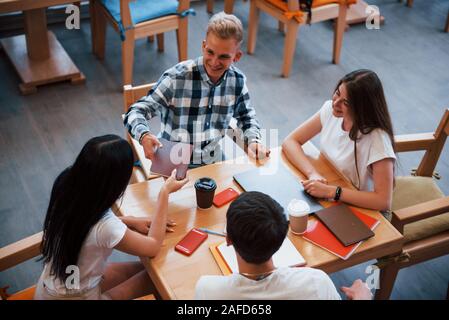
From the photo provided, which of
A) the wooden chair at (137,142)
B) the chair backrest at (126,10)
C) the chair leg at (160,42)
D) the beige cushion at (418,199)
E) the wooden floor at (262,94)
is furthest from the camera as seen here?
the chair leg at (160,42)

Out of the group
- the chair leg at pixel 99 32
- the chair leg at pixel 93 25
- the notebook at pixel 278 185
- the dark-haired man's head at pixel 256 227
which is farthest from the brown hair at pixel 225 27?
the chair leg at pixel 93 25

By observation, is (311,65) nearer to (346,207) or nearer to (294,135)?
(294,135)

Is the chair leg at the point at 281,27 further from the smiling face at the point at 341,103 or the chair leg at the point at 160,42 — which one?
the smiling face at the point at 341,103

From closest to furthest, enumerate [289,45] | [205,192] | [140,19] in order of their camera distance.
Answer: [205,192] < [140,19] < [289,45]

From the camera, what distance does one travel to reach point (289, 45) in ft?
12.6

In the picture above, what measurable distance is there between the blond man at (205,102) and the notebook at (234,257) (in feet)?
1.56

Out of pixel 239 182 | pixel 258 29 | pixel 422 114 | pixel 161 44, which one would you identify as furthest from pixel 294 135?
Answer: pixel 258 29

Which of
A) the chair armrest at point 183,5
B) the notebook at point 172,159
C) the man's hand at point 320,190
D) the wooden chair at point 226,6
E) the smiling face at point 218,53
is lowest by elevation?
the wooden chair at point 226,6

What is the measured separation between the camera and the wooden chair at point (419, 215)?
2.06 m

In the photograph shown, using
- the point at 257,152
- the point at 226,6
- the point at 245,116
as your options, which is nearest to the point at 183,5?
the point at 226,6

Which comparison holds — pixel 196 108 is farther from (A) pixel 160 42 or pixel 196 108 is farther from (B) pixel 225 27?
(A) pixel 160 42

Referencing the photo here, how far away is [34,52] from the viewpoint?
12.4 ft

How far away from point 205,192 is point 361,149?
2.01ft

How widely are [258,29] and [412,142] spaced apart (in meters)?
2.34
